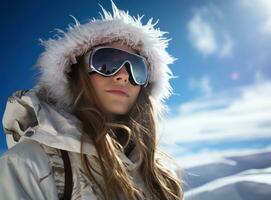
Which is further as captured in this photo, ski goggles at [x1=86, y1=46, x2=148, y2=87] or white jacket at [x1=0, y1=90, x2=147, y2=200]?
ski goggles at [x1=86, y1=46, x2=148, y2=87]

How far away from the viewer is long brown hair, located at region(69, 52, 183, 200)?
236cm

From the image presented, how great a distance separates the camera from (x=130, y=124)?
305cm

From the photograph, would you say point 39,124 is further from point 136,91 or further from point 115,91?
point 136,91

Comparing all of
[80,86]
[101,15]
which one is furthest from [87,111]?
[101,15]

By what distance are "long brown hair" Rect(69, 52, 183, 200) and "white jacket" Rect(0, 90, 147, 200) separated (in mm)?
A: 66

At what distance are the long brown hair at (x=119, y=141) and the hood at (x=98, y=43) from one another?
3.2 inches

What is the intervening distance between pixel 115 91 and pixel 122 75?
0.44 ft

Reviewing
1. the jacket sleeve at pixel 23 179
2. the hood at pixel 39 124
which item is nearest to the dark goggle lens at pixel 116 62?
the hood at pixel 39 124

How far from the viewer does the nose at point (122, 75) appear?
2.81 meters

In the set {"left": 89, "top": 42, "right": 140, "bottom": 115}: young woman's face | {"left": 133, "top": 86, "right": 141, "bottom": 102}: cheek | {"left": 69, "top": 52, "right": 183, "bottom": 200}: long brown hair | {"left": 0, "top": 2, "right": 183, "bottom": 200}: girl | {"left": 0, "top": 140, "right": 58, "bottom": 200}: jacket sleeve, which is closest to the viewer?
{"left": 0, "top": 140, "right": 58, "bottom": 200}: jacket sleeve

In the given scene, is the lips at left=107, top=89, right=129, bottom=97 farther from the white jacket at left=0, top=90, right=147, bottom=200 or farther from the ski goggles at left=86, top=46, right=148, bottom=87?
the white jacket at left=0, top=90, right=147, bottom=200

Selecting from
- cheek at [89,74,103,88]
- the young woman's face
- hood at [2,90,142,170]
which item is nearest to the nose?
the young woman's face

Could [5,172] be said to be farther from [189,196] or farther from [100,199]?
[189,196]

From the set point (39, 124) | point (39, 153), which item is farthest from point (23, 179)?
point (39, 124)
